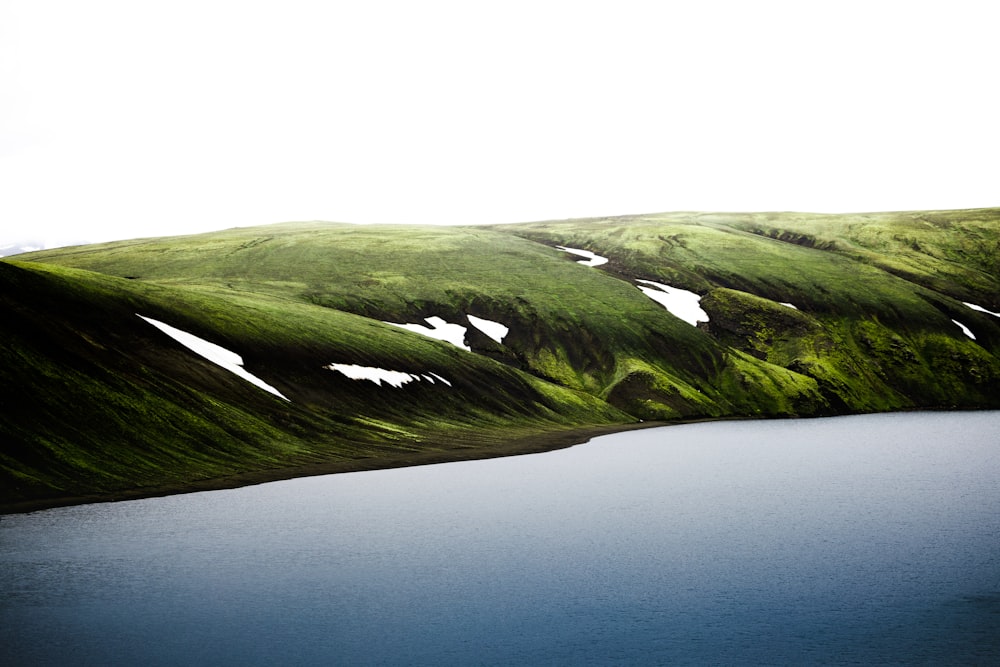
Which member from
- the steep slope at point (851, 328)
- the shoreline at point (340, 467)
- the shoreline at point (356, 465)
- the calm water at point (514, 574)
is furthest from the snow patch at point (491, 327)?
the calm water at point (514, 574)

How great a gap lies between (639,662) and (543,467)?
41878 millimetres

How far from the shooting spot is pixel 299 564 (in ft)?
115

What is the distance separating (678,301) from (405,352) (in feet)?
251

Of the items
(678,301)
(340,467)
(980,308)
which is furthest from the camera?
(980,308)

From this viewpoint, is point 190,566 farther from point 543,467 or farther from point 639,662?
point 543,467

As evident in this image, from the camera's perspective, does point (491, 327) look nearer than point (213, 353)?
No

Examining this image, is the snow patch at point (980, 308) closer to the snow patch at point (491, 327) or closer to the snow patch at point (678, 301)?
the snow patch at point (678, 301)

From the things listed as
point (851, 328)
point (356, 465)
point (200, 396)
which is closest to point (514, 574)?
point (356, 465)

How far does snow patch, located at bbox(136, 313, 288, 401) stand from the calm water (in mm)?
19244

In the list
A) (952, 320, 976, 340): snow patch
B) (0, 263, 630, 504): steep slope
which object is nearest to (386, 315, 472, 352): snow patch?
(0, 263, 630, 504): steep slope

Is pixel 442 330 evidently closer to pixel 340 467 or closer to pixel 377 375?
pixel 377 375

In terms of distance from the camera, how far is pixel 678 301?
15925 centimetres

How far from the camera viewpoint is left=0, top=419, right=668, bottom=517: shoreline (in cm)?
4412

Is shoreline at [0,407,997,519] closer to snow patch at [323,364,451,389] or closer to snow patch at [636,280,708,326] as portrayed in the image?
snow patch at [323,364,451,389]
